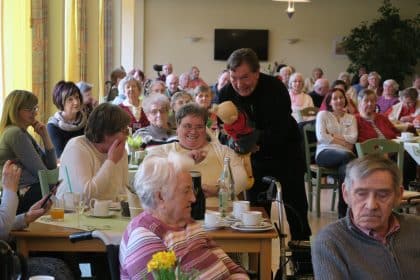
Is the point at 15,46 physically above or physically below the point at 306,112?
above

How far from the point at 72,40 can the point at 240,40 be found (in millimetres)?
8549

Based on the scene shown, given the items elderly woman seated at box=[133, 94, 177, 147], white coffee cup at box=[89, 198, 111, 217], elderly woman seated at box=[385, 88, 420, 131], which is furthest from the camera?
elderly woman seated at box=[385, 88, 420, 131]

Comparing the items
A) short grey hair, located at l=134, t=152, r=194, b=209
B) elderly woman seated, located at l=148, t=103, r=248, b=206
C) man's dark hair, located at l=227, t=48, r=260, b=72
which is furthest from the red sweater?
short grey hair, located at l=134, t=152, r=194, b=209

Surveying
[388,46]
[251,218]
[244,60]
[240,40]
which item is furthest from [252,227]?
[240,40]

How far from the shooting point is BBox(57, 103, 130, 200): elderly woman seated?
383 centimetres

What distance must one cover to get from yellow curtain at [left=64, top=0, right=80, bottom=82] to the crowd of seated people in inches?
48.0

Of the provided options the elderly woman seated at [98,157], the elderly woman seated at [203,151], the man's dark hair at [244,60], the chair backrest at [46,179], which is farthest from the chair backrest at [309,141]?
the chair backrest at [46,179]

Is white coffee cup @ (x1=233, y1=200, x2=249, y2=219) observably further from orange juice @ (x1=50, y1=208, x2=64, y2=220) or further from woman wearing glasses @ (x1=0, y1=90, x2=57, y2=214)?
woman wearing glasses @ (x1=0, y1=90, x2=57, y2=214)

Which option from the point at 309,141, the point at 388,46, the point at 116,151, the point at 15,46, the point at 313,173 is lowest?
the point at 313,173

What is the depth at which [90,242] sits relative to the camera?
3.19 metres

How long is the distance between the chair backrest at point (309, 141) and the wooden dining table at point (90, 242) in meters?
4.35

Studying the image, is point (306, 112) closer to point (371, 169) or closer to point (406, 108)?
point (406, 108)

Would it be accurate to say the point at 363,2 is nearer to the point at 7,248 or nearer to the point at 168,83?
the point at 168,83

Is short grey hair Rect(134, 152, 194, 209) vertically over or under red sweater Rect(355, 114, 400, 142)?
over
